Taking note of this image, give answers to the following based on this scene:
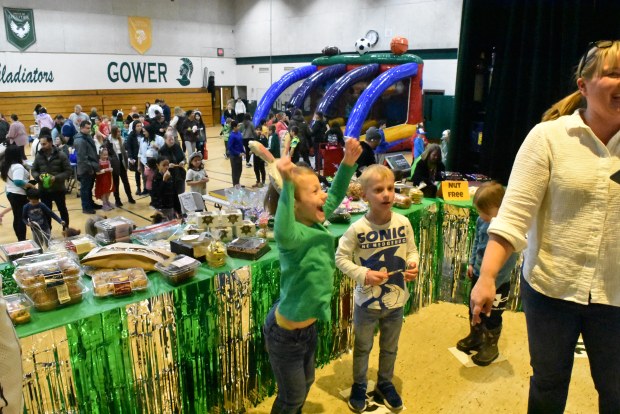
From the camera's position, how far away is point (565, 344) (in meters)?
1.50

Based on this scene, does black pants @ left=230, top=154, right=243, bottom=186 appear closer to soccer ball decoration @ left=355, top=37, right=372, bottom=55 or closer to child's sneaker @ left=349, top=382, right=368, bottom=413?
child's sneaker @ left=349, top=382, right=368, bottom=413

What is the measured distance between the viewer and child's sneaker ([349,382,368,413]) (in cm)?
272

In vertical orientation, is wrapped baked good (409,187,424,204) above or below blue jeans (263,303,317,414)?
above

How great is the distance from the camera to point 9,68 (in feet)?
52.1

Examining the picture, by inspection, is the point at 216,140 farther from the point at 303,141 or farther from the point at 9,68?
the point at 303,141

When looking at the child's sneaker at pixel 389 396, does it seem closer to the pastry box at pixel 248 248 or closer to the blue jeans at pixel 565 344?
the pastry box at pixel 248 248

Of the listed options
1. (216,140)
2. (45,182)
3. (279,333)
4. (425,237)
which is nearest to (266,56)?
(216,140)

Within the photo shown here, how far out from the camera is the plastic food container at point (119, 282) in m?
2.20

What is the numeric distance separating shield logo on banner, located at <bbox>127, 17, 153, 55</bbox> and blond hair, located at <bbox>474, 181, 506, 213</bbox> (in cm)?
1877

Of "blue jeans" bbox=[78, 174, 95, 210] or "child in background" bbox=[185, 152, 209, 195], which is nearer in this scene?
"child in background" bbox=[185, 152, 209, 195]

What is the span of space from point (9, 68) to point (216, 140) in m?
7.21

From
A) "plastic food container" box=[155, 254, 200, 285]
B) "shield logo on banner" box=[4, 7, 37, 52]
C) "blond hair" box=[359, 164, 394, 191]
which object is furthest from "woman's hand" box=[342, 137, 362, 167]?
"shield logo on banner" box=[4, 7, 37, 52]

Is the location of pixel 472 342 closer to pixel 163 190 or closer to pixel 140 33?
pixel 163 190

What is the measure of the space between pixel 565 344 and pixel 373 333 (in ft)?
4.22
